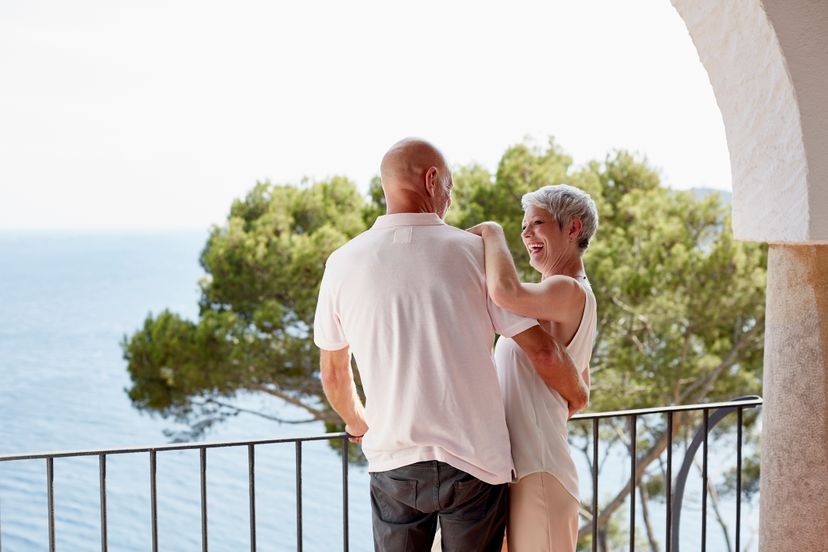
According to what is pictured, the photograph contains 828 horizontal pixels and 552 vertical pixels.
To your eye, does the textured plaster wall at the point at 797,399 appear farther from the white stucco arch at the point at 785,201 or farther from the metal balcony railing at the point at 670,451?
the metal balcony railing at the point at 670,451

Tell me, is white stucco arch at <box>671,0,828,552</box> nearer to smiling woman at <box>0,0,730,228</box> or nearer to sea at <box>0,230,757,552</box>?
sea at <box>0,230,757,552</box>

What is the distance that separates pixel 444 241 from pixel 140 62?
101 ft

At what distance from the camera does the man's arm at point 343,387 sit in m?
1.93

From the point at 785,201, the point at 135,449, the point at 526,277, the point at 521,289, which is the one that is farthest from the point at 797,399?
the point at 526,277

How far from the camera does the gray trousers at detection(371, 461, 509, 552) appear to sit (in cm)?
171

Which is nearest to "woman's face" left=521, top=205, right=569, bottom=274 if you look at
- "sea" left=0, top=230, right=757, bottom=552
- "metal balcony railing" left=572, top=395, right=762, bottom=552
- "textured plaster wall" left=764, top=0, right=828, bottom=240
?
"metal balcony railing" left=572, top=395, right=762, bottom=552

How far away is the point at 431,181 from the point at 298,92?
1056 inches

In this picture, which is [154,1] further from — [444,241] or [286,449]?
[444,241]

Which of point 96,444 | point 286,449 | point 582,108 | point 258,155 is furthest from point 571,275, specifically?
point 258,155

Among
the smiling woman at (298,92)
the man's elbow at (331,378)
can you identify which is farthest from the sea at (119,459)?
the man's elbow at (331,378)

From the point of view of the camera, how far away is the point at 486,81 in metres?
23.9

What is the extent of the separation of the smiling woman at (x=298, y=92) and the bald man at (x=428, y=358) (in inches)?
696

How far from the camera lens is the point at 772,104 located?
2.34 meters

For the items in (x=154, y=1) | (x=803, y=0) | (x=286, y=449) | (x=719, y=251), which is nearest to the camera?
(x=803, y=0)
